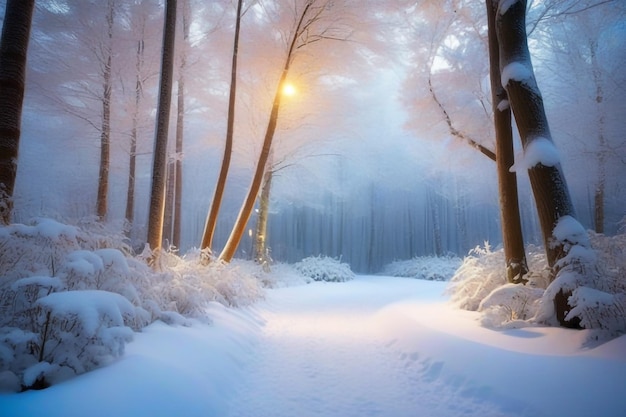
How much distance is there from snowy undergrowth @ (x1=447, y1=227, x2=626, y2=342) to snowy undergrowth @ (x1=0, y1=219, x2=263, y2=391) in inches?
139

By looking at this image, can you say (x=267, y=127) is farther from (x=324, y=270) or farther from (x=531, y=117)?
(x=324, y=270)

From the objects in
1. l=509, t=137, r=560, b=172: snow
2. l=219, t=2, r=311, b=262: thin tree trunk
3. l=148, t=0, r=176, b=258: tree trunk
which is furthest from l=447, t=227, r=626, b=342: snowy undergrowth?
l=219, t=2, r=311, b=262: thin tree trunk

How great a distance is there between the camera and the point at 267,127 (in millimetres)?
8102

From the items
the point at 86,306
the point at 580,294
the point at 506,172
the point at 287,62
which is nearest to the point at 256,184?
the point at 287,62

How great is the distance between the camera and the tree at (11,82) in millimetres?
3158

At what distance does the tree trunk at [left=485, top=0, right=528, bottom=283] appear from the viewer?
467cm

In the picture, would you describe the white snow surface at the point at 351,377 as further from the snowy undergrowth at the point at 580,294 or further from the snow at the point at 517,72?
the snow at the point at 517,72

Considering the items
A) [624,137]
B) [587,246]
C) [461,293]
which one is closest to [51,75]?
[461,293]

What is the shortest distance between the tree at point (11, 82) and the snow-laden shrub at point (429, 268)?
1527cm

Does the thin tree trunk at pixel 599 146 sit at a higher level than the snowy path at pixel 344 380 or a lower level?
higher

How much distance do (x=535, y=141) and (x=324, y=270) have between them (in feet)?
37.0

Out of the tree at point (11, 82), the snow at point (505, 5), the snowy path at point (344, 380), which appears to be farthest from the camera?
the snow at point (505, 5)

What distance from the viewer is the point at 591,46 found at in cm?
1042

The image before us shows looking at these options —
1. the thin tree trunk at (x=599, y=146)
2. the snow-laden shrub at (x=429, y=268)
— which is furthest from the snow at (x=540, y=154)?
the snow-laden shrub at (x=429, y=268)
